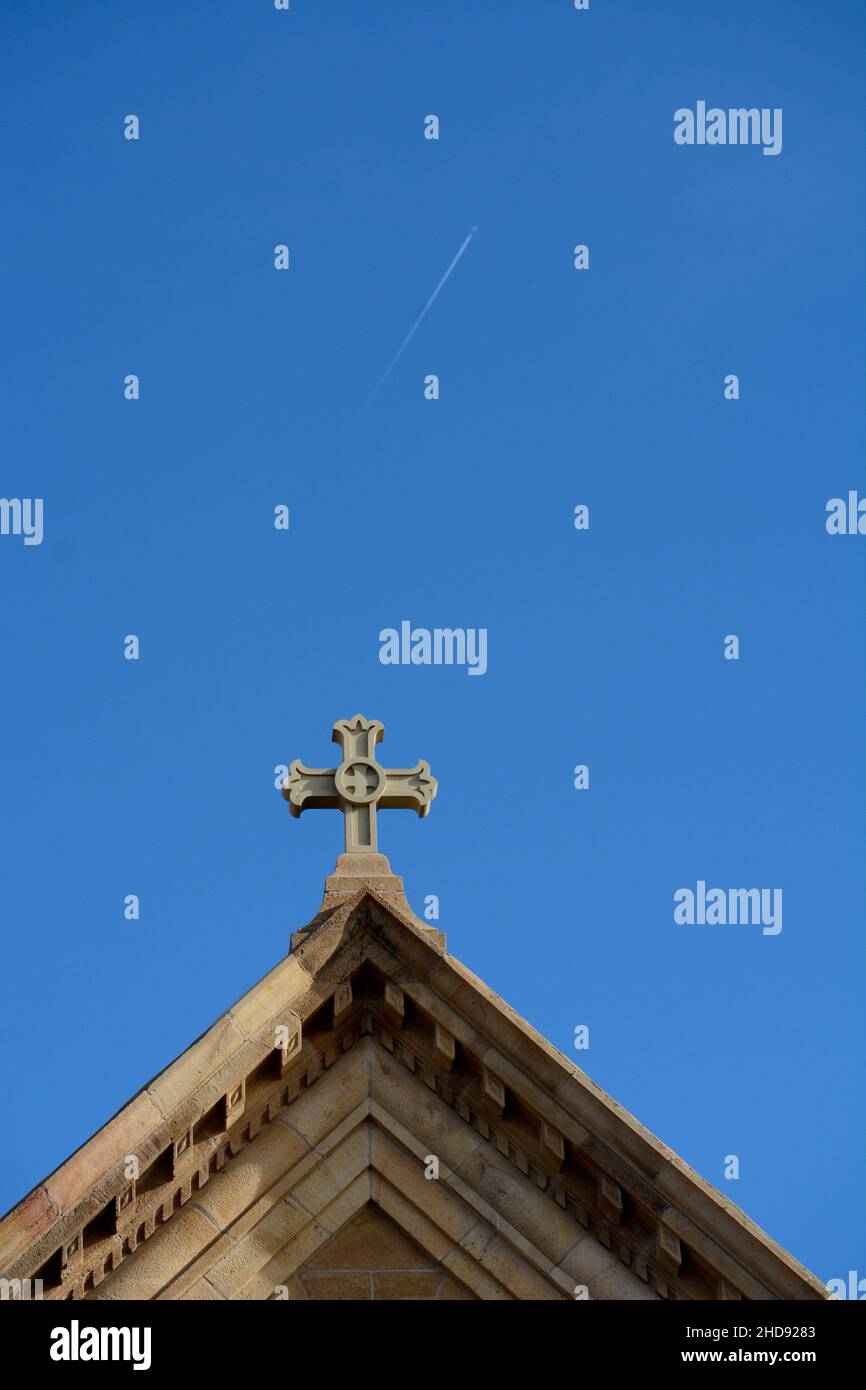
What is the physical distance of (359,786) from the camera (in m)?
22.9

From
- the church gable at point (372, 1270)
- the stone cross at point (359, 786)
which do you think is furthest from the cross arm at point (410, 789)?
the church gable at point (372, 1270)

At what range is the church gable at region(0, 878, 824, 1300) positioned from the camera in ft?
67.9

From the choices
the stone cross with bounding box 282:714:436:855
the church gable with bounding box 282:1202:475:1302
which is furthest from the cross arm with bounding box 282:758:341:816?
the church gable with bounding box 282:1202:475:1302

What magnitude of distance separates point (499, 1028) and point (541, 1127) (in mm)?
857

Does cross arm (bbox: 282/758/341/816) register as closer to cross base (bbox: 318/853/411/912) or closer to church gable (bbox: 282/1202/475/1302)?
cross base (bbox: 318/853/411/912)

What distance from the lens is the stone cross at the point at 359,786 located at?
22.8 m

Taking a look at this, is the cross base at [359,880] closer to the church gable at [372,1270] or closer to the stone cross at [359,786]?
the stone cross at [359,786]

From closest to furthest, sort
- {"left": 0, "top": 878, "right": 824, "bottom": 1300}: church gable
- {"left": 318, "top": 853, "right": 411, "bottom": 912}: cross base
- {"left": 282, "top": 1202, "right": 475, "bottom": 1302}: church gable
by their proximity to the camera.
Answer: {"left": 0, "top": 878, "right": 824, "bottom": 1300}: church gable, {"left": 282, "top": 1202, "right": 475, "bottom": 1302}: church gable, {"left": 318, "top": 853, "right": 411, "bottom": 912}: cross base

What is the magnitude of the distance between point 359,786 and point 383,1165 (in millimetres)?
3269

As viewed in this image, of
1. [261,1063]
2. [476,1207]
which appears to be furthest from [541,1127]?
[261,1063]

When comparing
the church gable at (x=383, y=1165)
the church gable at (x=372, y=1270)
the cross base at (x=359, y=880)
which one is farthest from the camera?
the cross base at (x=359, y=880)

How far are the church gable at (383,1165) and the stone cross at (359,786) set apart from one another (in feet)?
2.90

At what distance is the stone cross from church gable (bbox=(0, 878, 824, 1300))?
88 cm
